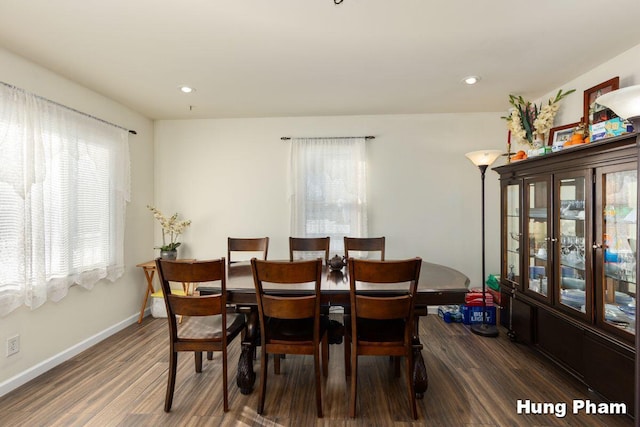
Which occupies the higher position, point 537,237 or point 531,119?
point 531,119

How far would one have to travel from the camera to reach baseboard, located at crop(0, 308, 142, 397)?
214 centimetres

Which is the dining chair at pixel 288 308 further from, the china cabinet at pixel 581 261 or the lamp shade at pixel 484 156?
the lamp shade at pixel 484 156

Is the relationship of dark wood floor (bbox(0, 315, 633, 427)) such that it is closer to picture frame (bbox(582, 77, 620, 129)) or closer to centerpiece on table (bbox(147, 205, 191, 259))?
centerpiece on table (bbox(147, 205, 191, 259))

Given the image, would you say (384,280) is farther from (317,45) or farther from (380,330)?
(317,45)

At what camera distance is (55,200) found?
247 cm

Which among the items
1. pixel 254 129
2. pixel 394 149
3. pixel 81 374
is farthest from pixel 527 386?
pixel 254 129

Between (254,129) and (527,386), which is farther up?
(254,129)

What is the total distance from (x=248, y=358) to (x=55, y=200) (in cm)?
210

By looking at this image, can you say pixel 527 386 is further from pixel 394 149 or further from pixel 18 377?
pixel 18 377

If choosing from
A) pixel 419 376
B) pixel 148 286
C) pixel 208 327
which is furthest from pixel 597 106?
pixel 148 286

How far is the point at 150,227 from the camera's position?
3.80 meters

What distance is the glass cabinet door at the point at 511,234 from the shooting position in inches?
114

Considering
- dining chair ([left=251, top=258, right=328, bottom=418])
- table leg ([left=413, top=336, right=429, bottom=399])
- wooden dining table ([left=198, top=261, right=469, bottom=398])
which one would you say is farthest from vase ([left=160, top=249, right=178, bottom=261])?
table leg ([left=413, top=336, right=429, bottom=399])

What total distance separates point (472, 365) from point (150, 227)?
3879 millimetres
